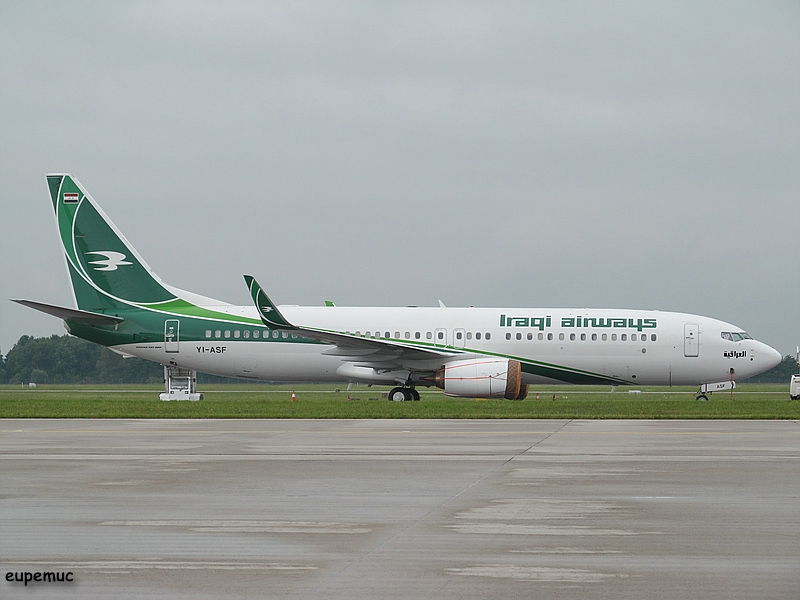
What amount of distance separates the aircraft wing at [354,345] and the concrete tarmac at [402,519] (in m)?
16.2

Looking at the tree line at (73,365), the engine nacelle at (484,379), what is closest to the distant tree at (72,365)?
the tree line at (73,365)

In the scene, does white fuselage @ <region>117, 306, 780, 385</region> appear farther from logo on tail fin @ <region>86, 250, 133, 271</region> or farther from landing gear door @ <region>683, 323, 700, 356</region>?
logo on tail fin @ <region>86, 250, 133, 271</region>

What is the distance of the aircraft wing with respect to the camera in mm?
33781

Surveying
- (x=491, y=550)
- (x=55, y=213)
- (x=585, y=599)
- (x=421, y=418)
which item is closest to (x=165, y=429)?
(x=421, y=418)

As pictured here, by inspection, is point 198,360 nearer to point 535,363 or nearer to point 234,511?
point 535,363

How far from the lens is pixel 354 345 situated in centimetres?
3506

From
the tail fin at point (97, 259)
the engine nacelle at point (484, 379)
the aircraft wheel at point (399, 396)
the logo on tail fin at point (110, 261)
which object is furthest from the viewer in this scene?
the logo on tail fin at point (110, 261)

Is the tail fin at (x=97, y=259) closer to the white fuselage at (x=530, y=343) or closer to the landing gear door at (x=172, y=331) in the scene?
the landing gear door at (x=172, y=331)

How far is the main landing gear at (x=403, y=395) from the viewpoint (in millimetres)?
36000

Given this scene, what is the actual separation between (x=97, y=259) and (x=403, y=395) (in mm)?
12785

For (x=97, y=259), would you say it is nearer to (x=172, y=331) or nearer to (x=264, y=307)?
(x=172, y=331)

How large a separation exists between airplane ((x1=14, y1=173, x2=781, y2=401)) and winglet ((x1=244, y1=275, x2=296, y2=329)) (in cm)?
92

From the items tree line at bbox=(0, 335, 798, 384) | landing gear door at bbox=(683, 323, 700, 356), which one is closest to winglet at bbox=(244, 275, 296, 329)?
landing gear door at bbox=(683, 323, 700, 356)

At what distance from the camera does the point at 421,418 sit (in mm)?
25312
